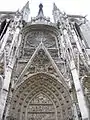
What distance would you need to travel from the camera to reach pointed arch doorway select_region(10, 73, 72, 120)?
6.60 m

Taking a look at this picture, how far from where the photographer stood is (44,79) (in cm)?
778

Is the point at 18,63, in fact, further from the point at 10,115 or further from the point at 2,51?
the point at 10,115

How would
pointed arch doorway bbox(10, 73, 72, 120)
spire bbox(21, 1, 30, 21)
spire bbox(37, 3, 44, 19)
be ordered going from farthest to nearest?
1. spire bbox(21, 1, 30, 21)
2. spire bbox(37, 3, 44, 19)
3. pointed arch doorway bbox(10, 73, 72, 120)

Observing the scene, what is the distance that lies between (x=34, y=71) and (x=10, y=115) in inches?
97.2

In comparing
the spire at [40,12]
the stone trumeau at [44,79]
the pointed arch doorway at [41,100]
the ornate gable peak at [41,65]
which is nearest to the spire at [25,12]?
the spire at [40,12]

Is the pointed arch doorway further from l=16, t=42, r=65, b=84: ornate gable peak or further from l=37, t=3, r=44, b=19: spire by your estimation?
l=37, t=3, r=44, b=19: spire

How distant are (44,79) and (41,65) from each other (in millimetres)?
777

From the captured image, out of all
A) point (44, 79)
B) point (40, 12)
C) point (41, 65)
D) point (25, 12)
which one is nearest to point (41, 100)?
point (44, 79)

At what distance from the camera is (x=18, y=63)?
8.35m

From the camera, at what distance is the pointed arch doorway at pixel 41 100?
6.60m

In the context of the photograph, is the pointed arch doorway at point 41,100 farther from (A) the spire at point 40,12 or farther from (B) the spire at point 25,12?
(B) the spire at point 25,12

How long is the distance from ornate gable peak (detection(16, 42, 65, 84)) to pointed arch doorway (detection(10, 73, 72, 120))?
241mm

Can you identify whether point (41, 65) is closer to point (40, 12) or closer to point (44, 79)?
point (44, 79)

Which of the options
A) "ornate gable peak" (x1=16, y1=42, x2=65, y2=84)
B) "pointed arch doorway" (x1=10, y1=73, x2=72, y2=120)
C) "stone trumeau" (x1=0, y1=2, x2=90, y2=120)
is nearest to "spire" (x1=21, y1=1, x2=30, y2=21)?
"stone trumeau" (x1=0, y1=2, x2=90, y2=120)
